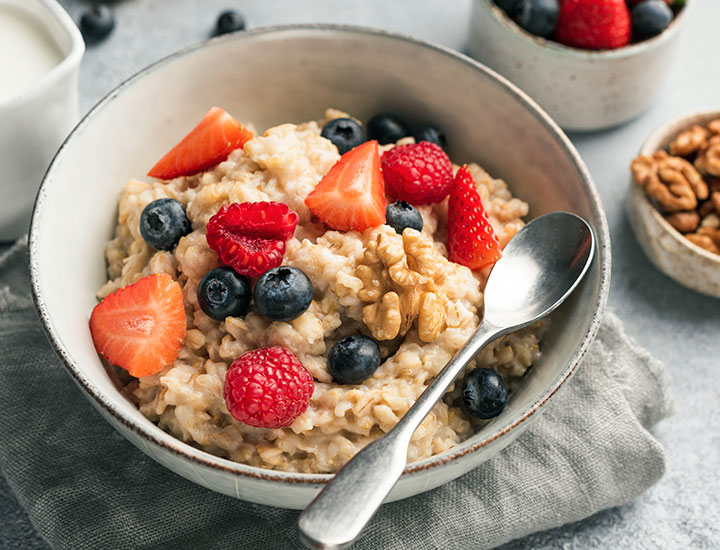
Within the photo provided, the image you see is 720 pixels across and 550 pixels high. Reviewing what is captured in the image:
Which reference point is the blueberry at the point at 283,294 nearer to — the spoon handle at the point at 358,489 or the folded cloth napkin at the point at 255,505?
the spoon handle at the point at 358,489

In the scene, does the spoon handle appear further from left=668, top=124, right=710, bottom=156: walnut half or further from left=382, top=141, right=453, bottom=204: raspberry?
left=668, top=124, right=710, bottom=156: walnut half

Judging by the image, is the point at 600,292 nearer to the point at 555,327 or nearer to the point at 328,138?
the point at 555,327

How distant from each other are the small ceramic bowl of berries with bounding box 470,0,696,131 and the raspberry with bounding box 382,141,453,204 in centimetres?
103

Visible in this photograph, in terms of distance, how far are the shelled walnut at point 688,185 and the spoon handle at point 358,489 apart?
140cm

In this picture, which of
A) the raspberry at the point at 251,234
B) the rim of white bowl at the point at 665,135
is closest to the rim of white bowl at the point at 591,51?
the rim of white bowl at the point at 665,135

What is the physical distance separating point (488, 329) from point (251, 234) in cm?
62

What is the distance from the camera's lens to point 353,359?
1.80 metres

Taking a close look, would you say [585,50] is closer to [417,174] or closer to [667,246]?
[667,246]

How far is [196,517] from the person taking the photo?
2.03 m

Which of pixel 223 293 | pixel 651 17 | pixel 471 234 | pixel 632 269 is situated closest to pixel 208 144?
pixel 223 293

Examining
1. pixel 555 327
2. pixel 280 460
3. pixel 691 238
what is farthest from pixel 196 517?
pixel 691 238

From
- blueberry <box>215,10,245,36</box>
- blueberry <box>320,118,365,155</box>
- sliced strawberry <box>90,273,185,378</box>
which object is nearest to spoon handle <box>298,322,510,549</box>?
sliced strawberry <box>90,273,185,378</box>

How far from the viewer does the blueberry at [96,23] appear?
3.20 metres

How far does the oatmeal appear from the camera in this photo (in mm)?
1790
